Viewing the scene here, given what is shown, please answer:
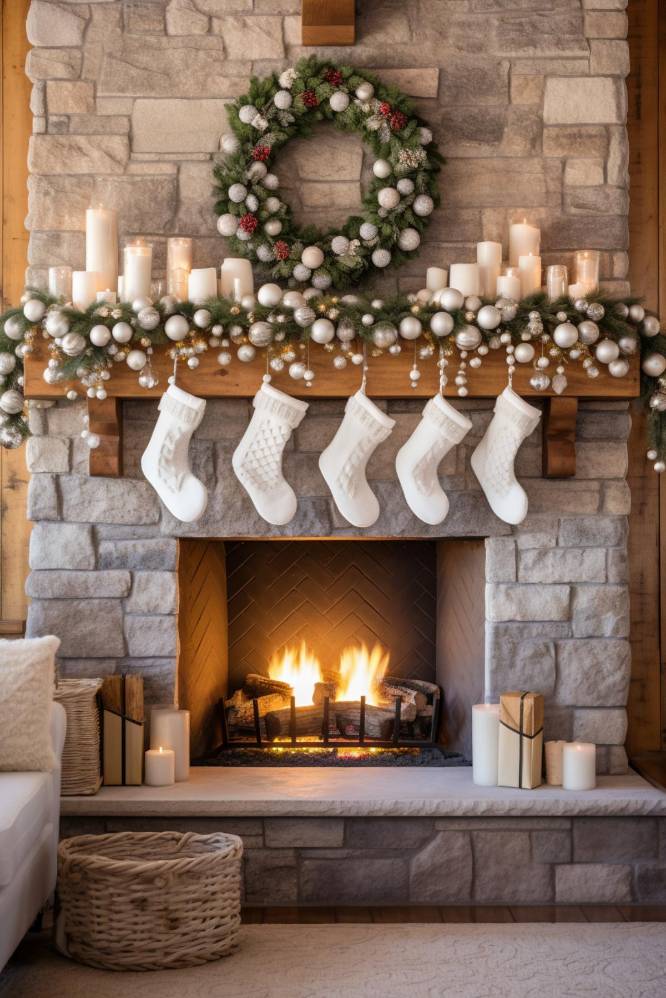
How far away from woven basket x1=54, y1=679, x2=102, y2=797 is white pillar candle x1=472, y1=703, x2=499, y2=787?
3.29 feet

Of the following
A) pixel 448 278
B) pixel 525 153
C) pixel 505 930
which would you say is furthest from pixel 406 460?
pixel 505 930

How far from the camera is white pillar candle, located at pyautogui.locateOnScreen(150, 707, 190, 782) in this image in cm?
314

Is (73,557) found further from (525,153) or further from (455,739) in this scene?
(525,153)

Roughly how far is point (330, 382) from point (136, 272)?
0.57 m

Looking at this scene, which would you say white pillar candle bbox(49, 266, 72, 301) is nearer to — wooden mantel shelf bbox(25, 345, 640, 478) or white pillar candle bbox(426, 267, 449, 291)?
wooden mantel shelf bbox(25, 345, 640, 478)

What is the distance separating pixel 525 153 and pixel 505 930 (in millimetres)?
2032

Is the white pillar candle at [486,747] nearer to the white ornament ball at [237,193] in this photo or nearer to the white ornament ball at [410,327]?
the white ornament ball at [410,327]

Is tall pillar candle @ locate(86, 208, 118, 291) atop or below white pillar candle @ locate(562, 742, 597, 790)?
atop

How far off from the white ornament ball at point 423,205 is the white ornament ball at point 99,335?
883 mm

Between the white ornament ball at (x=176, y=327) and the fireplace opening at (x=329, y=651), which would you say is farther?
the fireplace opening at (x=329, y=651)

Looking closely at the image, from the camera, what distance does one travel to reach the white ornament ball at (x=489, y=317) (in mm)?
2961

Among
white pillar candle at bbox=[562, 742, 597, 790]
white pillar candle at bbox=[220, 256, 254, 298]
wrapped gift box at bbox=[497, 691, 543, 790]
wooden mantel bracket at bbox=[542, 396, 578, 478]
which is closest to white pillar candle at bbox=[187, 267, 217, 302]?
white pillar candle at bbox=[220, 256, 254, 298]

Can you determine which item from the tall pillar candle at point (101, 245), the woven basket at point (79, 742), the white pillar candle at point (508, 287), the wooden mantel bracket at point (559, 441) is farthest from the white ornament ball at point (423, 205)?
the woven basket at point (79, 742)

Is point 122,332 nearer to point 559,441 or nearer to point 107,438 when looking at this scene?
point 107,438
